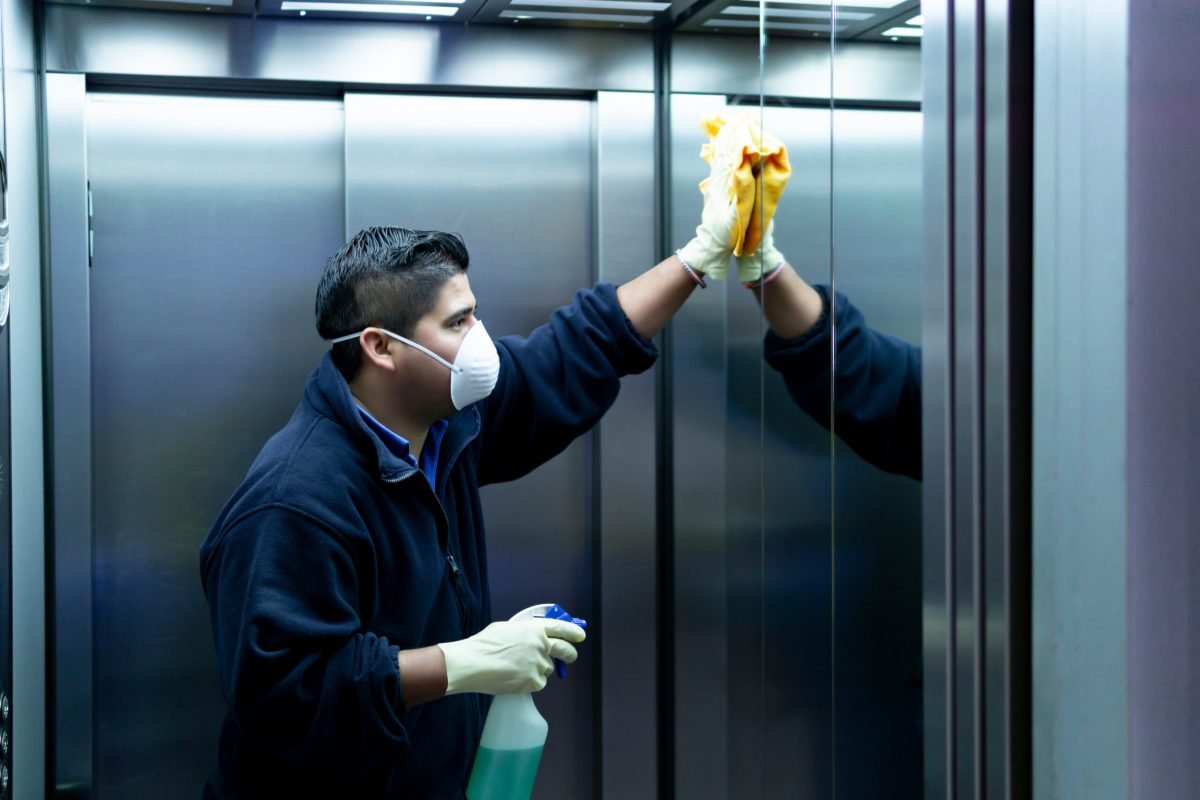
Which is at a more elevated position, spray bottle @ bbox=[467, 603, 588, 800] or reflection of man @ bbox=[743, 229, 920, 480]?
reflection of man @ bbox=[743, 229, 920, 480]

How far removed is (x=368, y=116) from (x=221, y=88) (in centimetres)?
26

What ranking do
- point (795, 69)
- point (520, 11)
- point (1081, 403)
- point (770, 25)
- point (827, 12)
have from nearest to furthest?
point (1081, 403) < point (827, 12) < point (795, 69) < point (770, 25) < point (520, 11)

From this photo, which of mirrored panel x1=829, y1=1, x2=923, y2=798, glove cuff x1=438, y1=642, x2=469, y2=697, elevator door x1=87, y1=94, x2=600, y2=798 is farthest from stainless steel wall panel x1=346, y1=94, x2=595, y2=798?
mirrored panel x1=829, y1=1, x2=923, y2=798

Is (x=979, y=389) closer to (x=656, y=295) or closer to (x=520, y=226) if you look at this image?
(x=656, y=295)

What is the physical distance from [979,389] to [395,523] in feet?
3.27

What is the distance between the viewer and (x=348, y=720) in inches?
58.6

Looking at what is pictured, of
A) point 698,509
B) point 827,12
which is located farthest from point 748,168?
point 698,509

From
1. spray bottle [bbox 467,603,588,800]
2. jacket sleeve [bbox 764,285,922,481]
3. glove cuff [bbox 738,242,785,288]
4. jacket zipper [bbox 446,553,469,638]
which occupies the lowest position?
spray bottle [bbox 467,603,588,800]

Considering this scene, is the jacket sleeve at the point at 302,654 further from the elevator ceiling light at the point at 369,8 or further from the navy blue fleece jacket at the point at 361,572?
the elevator ceiling light at the point at 369,8

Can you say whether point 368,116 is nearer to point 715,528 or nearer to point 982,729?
point 715,528

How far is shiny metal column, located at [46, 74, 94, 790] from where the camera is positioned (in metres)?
1.94

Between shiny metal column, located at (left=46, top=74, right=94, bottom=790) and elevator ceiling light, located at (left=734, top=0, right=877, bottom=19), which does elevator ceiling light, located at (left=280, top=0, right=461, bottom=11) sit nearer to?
shiny metal column, located at (left=46, top=74, right=94, bottom=790)

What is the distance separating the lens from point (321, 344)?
6.88 ft

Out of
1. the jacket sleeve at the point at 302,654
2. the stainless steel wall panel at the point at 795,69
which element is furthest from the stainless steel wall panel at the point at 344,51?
the jacket sleeve at the point at 302,654
